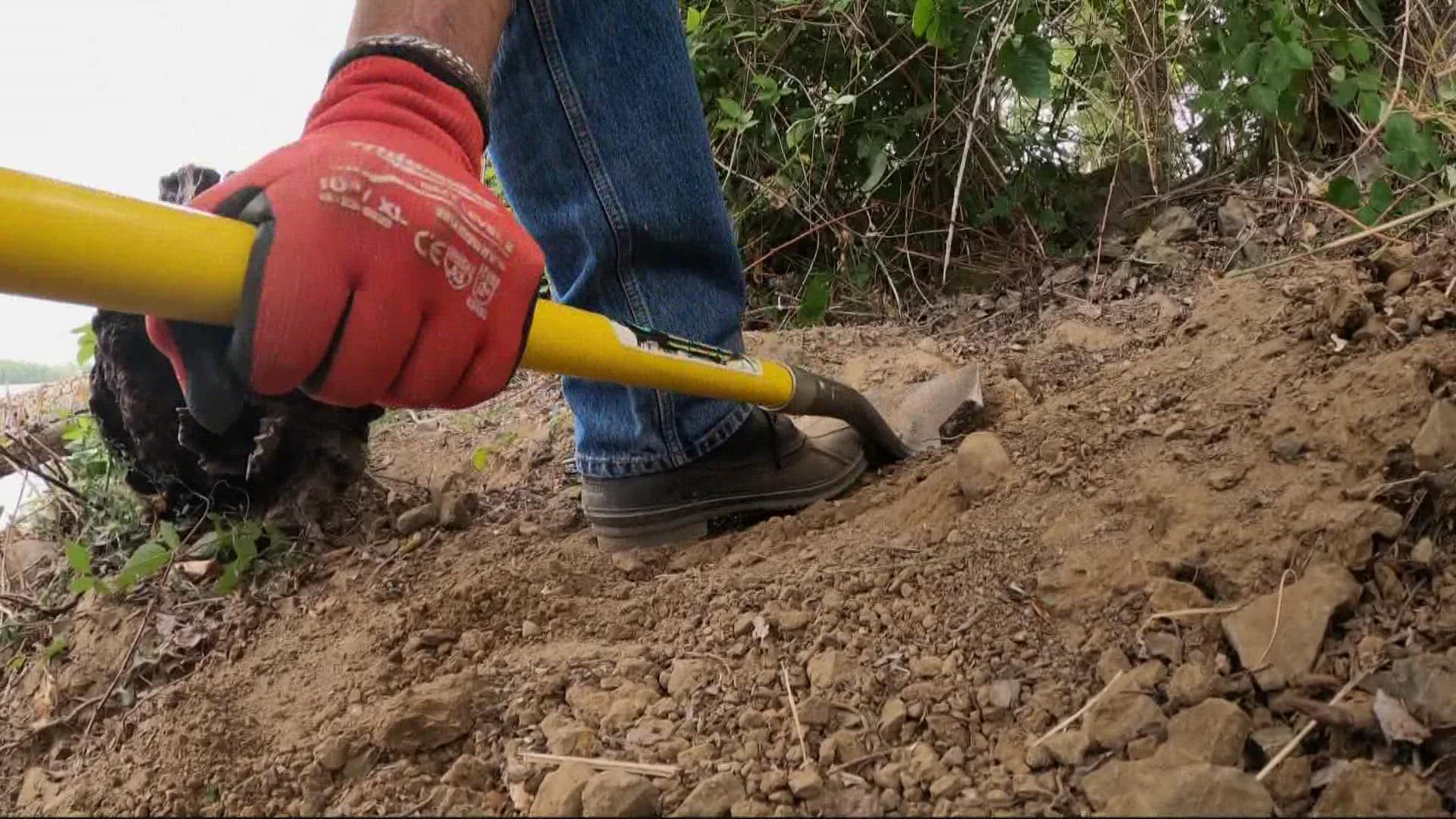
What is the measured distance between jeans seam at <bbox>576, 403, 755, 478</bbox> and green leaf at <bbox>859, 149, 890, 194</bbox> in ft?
3.88

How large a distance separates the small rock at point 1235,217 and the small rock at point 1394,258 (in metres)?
0.62

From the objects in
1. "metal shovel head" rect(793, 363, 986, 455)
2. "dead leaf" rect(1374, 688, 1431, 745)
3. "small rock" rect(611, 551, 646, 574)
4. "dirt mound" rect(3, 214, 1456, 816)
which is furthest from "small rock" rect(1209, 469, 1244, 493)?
"small rock" rect(611, 551, 646, 574)

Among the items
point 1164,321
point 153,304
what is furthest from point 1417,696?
point 1164,321

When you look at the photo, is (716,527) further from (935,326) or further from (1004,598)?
(935,326)

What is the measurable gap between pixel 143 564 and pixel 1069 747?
1.57 metres

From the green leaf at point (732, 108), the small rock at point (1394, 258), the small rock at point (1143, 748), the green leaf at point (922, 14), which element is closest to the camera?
the small rock at point (1143, 748)

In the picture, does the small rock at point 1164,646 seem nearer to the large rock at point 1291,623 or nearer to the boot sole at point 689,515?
the large rock at point 1291,623

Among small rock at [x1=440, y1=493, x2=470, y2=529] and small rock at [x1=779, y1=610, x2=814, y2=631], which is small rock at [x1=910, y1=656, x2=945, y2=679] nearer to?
small rock at [x1=779, y1=610, x2=814, y2=631]

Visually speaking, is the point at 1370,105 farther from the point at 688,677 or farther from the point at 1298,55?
the point at 688,677

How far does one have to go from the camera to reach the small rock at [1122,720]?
82 cm

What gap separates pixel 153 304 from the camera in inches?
31.7

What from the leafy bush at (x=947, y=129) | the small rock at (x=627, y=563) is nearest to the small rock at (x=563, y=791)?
the small rock at (x=627, y=563)

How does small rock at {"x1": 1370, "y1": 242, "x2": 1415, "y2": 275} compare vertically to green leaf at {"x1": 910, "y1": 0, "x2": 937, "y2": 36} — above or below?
below

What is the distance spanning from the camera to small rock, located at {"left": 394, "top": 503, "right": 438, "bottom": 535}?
5.86 ft
